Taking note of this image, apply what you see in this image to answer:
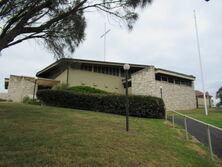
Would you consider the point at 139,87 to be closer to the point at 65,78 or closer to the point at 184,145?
the point at 65,78

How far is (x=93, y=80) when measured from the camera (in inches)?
705

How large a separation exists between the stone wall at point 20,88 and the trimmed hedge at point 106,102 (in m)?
7.66

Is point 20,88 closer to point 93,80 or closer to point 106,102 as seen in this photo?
point 93,80

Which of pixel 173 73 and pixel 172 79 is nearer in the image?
pixel 173 73

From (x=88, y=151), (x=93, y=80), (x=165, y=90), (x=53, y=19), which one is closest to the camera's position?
(x=88, y=151)

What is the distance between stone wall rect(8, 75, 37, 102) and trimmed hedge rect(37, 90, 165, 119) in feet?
25.1

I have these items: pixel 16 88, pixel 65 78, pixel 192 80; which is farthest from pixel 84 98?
pixel 192 80

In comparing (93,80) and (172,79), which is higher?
(172,79)

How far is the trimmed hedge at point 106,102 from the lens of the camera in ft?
32.0

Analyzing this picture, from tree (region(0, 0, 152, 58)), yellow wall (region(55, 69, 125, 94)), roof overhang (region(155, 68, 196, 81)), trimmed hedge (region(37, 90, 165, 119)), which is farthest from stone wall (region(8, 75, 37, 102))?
roof overhang (region(155, 68, 196, 81))

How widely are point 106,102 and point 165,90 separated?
9294mm

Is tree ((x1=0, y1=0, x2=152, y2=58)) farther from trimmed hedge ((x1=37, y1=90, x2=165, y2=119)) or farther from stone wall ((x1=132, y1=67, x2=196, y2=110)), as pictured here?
stone wall ((x1=132, y1=67, x2=196, y2=110))

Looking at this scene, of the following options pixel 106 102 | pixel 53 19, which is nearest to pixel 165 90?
pixel 106 102

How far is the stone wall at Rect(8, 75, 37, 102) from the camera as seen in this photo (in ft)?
60.4
